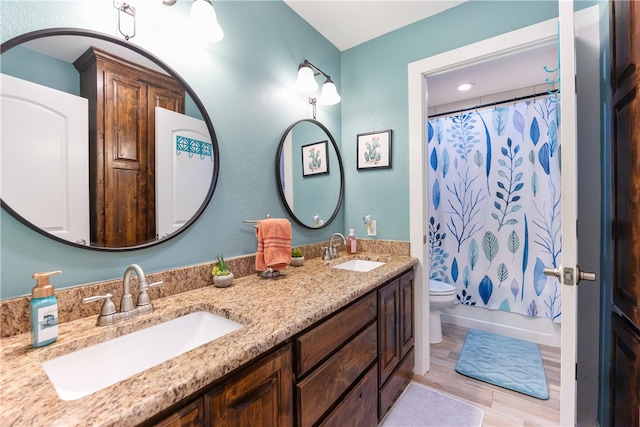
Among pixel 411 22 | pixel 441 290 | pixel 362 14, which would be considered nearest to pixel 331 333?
pixel 441 290

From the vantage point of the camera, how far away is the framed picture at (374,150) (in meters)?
1.99

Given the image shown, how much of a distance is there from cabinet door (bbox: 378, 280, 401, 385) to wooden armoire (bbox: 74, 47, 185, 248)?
3.70ft

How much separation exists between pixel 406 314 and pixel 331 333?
896 mm

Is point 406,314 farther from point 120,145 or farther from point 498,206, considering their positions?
point 120,145

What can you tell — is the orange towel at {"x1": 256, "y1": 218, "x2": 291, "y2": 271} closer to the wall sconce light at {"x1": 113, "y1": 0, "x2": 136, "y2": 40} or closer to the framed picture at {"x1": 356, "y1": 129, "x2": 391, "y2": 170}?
the wall sconce light at {"x1": 113, "y1": 0, "x2": 136, "y2": 40}

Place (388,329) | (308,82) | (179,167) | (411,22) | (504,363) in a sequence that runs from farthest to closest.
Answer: (504,363) < (411,22) < (308,82) < (388,329) < (179,167)

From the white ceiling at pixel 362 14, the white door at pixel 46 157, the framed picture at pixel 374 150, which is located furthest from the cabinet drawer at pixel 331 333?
the white ceiling at pixel 362 14

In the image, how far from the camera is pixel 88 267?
3.00 feet

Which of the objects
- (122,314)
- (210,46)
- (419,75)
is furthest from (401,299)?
(210,46)

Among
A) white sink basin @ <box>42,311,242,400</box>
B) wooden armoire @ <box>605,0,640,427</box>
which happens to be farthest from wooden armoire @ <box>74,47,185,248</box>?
wooden armoire @ <box>605,0,640,427</box>

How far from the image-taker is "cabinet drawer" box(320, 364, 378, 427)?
105cm

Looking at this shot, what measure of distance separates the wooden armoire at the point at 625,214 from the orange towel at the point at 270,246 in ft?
4.39

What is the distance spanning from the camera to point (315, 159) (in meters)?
1.94

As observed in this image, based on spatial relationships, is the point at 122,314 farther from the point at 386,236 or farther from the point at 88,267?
the point at 386,236
